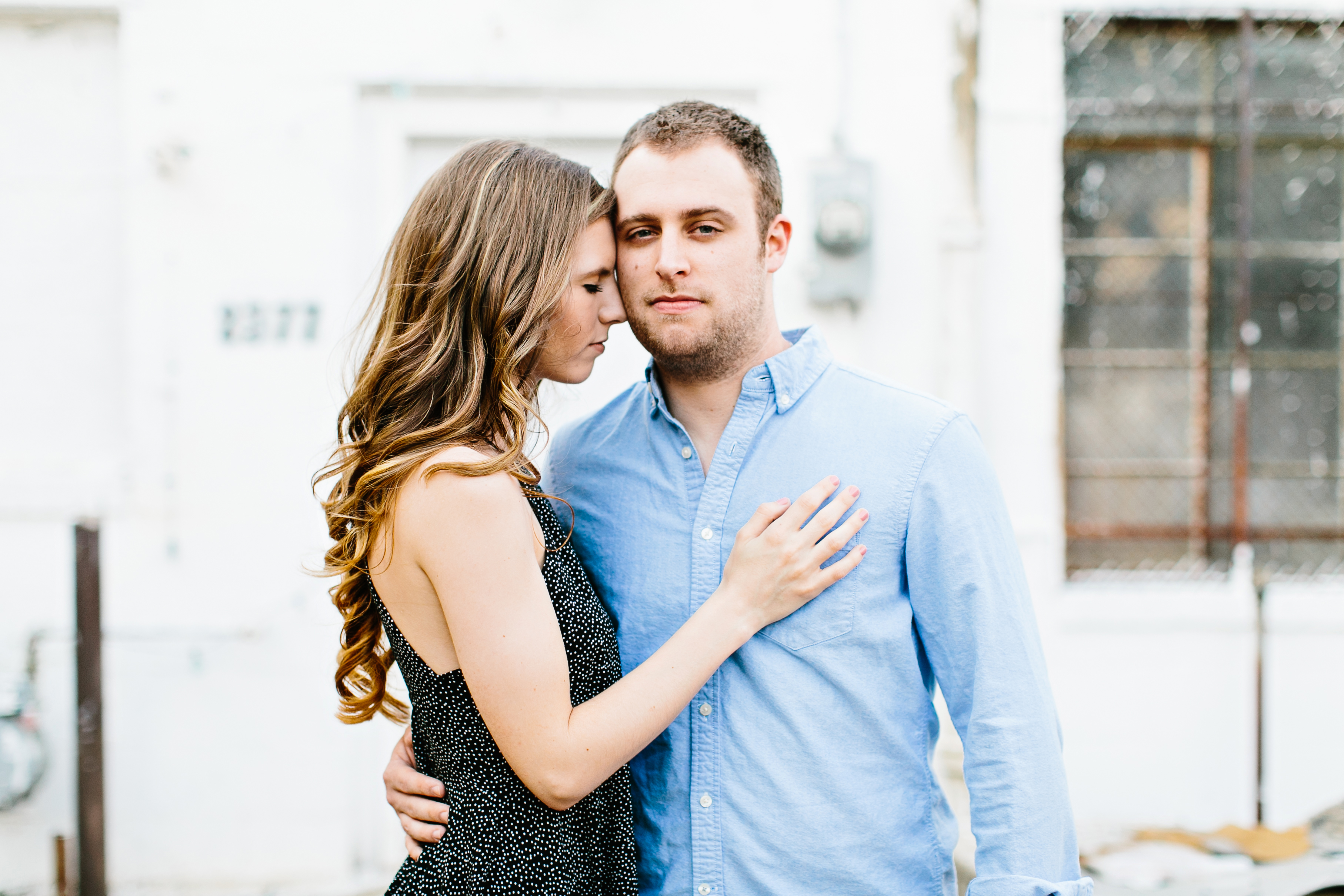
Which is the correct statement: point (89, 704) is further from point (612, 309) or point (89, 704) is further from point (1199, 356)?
point (1199, 356)

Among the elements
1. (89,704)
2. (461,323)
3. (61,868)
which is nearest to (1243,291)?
(461,323)

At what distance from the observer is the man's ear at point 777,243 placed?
1664 mm

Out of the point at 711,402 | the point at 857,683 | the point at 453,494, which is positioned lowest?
the point at 857,683

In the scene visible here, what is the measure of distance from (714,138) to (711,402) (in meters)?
0.44

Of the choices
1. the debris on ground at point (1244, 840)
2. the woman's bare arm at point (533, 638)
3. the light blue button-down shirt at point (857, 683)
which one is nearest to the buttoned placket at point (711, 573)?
the light blue button-down shirt at point (857, 683)

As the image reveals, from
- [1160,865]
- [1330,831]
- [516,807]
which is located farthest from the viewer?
[1160,865]

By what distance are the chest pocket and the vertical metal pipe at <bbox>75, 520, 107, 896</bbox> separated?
2.64 metres

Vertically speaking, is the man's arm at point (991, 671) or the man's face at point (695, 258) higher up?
the man's face at point (695, 258)

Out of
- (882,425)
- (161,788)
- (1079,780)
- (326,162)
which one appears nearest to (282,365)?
(326,162)

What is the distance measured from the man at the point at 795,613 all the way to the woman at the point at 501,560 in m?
0.06

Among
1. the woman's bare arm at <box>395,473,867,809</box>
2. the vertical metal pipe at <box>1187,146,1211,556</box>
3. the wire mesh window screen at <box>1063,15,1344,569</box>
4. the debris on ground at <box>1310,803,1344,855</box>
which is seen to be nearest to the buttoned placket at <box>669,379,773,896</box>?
the woman's bare arm at <box>395,473,867,809</box>

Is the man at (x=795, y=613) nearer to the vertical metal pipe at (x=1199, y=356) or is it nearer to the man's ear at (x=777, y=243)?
the man's ear at (x=777, y=243)

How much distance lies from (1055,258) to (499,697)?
119 inches

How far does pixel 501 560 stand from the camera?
134 centimetres
